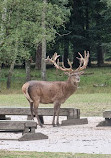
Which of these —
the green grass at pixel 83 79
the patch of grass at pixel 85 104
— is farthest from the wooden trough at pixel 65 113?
the green grass at pixel 83 79

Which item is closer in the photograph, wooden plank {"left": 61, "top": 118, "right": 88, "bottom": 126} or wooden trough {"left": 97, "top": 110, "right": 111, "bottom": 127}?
wooden trough {"left": 97, "top": 110, "right": 111, "bottom": 127}

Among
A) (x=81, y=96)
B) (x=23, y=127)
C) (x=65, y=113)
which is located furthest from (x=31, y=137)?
(x=81, y=96)

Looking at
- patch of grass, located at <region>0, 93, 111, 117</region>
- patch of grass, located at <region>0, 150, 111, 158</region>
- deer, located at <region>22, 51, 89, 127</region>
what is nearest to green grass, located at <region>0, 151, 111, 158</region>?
patch of grass, located at <region>0, 150, 111, 158</region>

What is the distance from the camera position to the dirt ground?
1242 cm

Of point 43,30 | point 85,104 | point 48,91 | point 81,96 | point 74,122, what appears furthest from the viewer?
point 81,96

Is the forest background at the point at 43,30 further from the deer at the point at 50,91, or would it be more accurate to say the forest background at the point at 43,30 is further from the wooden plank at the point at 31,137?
the wooden plank at the point at 31,137

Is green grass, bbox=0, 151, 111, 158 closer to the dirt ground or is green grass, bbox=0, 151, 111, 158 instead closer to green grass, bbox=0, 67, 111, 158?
green grass, bbox=0, 67, 111, 158

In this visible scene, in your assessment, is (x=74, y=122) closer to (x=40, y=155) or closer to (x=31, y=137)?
(x=31, y=137)

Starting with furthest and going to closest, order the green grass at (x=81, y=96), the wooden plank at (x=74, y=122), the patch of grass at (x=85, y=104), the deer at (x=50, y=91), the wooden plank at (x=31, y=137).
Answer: the patch of grass at (x=85, y=104) < the wooden plank at (x=74, y=122) < the deer at (x=50, y=91) < the wooden plank at (x=31, y=137) < the green grass at (x=81, y=96)

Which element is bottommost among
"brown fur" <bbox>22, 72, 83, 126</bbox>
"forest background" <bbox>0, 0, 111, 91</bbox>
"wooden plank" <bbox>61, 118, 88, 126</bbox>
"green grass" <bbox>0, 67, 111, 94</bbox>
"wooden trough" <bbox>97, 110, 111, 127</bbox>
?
"green grass" <bbox>0, 67, 111, 94</bbox>

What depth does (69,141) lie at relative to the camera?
45.3ft

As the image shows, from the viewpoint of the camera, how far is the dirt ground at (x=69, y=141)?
12.4 meters

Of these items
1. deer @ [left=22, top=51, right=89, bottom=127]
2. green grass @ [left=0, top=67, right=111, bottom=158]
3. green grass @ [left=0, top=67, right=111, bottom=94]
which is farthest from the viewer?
green grass @ [left=0, top=67, right=111, bottom=94]

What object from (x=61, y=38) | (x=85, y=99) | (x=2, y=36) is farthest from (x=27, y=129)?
(x=61, y=38)
